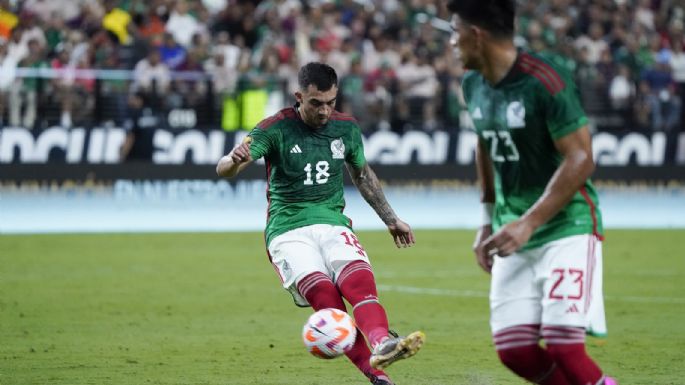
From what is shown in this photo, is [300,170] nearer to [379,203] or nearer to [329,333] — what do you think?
[379,203]

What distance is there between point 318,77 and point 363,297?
146cm

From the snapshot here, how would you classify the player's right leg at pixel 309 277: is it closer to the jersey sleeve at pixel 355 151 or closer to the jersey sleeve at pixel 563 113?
the jersey sleeve at pixel 355 151

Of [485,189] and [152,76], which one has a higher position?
[485,189]

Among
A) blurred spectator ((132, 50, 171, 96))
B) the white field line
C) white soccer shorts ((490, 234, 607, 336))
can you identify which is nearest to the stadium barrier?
blurred spectator ((132, 50, 171, 96))

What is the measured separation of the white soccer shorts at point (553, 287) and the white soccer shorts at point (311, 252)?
2.14 meters

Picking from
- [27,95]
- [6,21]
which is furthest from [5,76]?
[6,21]

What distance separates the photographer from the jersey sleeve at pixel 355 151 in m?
8.30

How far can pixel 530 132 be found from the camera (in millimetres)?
5605

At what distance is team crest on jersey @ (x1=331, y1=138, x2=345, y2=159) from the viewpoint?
8.19m

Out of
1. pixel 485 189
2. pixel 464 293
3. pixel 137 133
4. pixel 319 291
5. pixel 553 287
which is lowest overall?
pixel 464 293

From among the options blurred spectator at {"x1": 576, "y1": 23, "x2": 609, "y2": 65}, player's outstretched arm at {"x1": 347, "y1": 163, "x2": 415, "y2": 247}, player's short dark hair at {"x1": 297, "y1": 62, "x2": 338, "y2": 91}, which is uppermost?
player's short dark hair at {"x1": 297, "y1": 62, "x2": 338, "y2": 91}

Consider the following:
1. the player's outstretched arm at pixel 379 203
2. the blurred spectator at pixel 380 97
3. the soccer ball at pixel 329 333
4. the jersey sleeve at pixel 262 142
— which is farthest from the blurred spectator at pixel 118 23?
the soccer ball at pixel 329 333

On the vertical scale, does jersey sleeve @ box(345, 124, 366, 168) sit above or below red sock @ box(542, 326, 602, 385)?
above

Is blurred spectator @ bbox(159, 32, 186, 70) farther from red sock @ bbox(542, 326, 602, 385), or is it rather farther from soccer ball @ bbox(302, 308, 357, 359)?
red sock @ bbox(542, 326, 602, 385)
